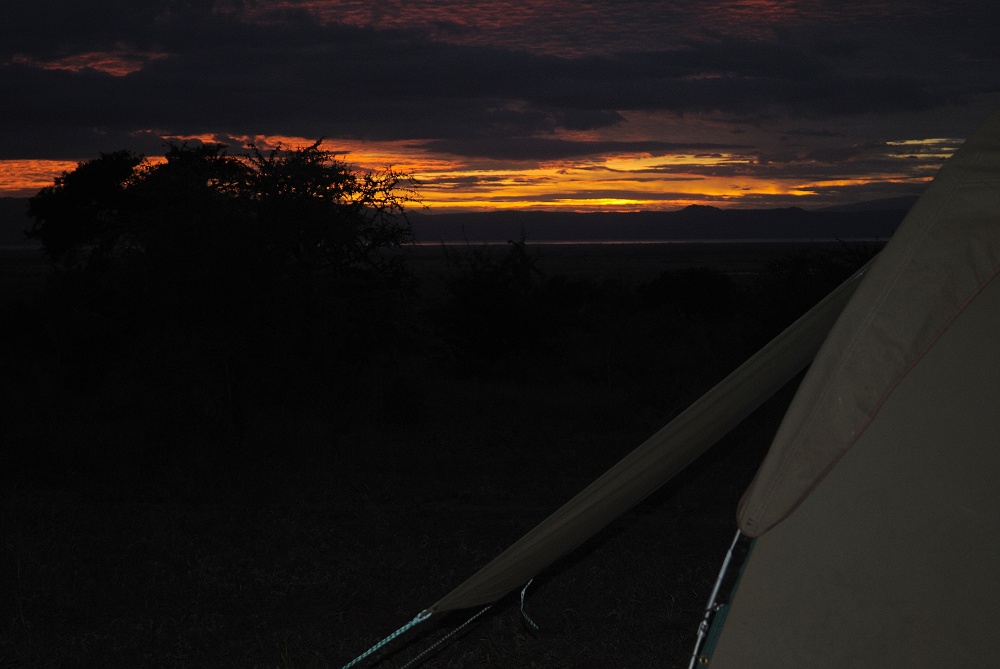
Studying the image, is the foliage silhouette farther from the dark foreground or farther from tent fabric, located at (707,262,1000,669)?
tent fabric, located at (707,262,1000,669)

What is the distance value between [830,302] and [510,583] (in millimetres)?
1793

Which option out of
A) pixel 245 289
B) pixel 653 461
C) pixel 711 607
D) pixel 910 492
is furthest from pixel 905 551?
pixel 245 289

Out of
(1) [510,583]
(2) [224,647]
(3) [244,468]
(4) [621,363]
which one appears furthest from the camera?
(4) [621,363]

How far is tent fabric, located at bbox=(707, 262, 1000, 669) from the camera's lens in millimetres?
2996

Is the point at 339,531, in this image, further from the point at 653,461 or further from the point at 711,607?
the point at 711,607

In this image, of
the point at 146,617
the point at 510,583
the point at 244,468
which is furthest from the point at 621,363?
the point at 510,583

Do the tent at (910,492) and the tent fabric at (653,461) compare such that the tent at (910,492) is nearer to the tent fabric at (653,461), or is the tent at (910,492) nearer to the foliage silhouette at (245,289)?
the tent fabric at (653,461)

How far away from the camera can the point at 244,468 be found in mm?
9445

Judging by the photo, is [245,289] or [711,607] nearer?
[711,607]

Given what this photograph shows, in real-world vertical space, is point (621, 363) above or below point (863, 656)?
below

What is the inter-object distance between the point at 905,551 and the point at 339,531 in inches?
198

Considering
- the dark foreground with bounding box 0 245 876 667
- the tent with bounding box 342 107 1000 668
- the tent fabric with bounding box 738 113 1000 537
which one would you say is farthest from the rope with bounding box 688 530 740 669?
the dark foreground with bounding box 0 245 876 667

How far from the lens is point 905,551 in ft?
9.90

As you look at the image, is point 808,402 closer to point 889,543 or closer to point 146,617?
point 889,543
